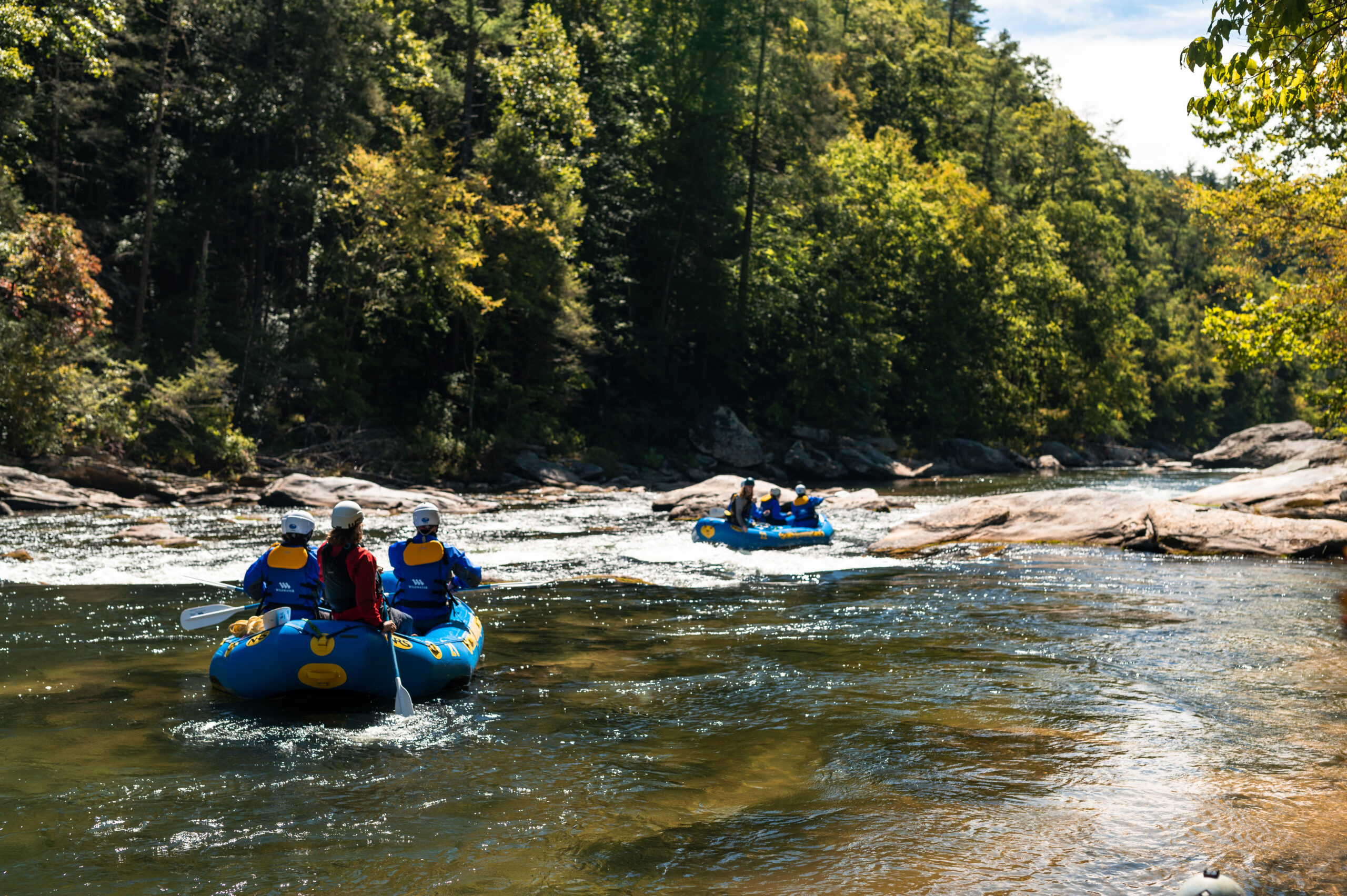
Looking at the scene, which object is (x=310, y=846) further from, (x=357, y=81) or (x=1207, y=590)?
(x=357, y=81)

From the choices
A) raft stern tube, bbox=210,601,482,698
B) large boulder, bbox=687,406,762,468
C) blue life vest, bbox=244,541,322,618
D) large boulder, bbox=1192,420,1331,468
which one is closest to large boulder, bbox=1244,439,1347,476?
large boulder, bbox=687,406,762,468

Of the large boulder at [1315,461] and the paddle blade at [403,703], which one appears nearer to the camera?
the paddle blade at [403,703]

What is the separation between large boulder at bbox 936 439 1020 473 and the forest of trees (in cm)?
143

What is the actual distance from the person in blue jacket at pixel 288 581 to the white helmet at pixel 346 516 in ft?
1.71

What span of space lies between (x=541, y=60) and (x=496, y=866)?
2946 centimetres

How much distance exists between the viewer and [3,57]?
1794cm

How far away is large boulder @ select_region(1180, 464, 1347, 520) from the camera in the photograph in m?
16.8

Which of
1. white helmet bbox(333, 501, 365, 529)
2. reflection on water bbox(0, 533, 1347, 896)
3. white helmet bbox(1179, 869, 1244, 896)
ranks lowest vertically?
reflection on water bbox(0, 533, 1347, 896)

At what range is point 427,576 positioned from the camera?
27.2ft

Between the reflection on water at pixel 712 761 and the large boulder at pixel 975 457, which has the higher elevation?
the large boulder at pixel 975 457

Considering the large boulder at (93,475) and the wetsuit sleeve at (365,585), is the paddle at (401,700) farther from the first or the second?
the large boulder at (93,475)

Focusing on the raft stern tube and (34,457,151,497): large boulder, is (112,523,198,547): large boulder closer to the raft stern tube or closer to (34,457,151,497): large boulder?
(34,457,151,497): large boulder

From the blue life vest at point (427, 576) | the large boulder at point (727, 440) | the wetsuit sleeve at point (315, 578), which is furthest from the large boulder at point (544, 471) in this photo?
the wetsuit sleeve at point (315, 578)

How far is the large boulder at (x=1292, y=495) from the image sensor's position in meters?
16.8
